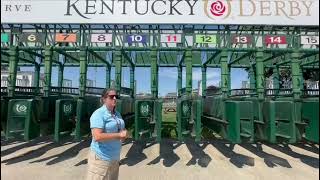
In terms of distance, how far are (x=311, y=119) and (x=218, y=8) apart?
4.40 metres

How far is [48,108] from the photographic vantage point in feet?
27.2

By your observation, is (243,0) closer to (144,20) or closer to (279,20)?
(279,20)

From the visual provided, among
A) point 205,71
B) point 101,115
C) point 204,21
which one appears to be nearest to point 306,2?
point 204,21

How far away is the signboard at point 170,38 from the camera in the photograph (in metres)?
9.59

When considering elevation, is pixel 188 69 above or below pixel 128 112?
above

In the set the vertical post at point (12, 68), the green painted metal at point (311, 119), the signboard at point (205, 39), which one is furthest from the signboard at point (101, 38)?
the green painted metal at point (311, 119)

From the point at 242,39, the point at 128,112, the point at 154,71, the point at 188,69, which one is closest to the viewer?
the point at 154,71

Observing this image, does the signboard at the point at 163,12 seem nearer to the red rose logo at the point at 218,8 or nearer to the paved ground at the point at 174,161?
the red rose logo at the point at 218,8

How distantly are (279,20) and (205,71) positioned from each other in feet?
14.7

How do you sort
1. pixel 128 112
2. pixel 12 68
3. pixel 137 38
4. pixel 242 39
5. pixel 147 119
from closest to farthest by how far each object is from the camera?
pixel 147 119, pixel 12 68, pixel 242 39, pixel 137 38, pixel 128 112

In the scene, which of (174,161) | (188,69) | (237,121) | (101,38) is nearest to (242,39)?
(188,69)

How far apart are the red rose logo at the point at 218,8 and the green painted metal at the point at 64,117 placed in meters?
4.59

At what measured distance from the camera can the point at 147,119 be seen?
25.6ft

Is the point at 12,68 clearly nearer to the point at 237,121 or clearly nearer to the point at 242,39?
the point at 237,121
